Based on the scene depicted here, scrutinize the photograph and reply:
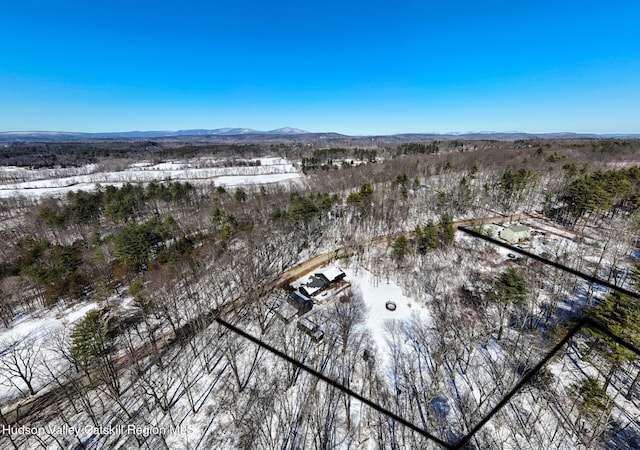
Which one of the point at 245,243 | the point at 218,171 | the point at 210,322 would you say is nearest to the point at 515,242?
the point at 245,243

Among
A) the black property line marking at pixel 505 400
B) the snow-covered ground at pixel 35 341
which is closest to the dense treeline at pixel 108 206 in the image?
the snow-covered ground at pixel 35 341

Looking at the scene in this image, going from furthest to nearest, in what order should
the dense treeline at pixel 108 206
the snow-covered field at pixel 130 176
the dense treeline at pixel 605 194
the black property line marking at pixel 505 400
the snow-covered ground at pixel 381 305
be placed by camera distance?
the snow-covered field at pixel 130 176 < the dense treeline at pixel 108 206 < the dense treeline at pixel 605 194 < the snow-covered ground at pixel 381 305 < the black property line marking at pixel 505 400

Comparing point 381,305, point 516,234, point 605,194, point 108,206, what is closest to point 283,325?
point 381,305

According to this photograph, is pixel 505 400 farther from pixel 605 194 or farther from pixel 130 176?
pixel 130 176

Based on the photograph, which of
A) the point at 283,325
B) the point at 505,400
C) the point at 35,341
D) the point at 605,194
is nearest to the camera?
the point at 505,400

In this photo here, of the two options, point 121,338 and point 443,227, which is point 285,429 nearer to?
point 121,338

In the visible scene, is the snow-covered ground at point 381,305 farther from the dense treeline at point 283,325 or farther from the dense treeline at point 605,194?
the dense treeline at point 605,194

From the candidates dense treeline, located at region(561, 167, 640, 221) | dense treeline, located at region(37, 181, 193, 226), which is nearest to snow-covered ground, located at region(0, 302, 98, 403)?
dense treeline, located at region(37, 181, 193, 226)

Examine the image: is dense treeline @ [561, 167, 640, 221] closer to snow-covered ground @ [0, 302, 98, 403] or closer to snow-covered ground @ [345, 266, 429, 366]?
snow-covered ground @ [345, 266, 429, 366]

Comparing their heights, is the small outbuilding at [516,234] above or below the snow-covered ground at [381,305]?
above
